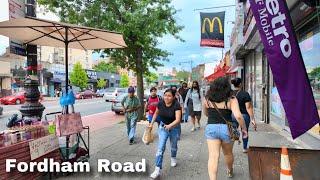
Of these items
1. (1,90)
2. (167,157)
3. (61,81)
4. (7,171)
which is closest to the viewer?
(7,171)

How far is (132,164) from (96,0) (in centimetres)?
1069

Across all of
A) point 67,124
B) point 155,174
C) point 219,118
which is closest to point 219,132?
point 219,118

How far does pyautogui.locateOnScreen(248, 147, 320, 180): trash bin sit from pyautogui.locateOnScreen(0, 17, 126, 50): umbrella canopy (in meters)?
3.66

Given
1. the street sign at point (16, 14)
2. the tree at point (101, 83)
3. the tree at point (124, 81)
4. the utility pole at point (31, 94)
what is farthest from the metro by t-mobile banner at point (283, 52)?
the tree at point (124, 81)

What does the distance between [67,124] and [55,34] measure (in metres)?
2.19

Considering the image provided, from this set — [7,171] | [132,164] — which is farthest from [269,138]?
[7,171]

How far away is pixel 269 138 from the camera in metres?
11.6

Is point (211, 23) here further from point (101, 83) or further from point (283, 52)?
point (101, 83)

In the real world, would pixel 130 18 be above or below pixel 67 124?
above

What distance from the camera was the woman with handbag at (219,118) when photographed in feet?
19.5

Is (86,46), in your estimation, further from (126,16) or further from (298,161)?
(126,16)

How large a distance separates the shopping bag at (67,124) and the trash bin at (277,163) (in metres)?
3.27

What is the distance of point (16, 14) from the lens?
7836 mm

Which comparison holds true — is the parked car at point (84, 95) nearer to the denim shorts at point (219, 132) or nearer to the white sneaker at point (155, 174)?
the white sneaker at point (155, 174)
